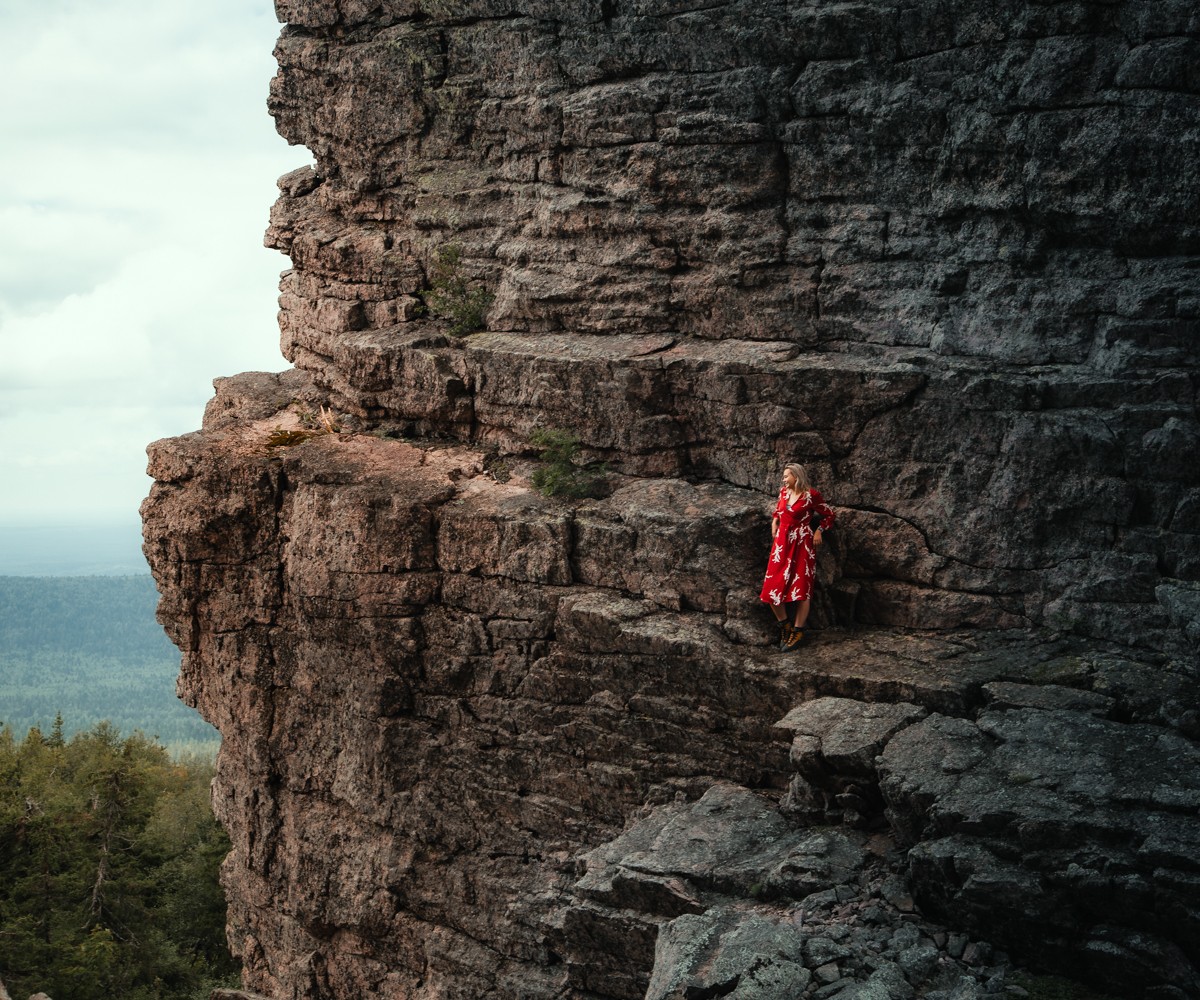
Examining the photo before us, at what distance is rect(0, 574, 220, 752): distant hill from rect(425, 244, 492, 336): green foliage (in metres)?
112

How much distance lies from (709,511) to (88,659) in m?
164

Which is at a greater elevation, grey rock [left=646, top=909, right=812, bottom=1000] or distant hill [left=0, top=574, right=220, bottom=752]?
grey rock [left=646, top=909, right=812, bottom=1000]

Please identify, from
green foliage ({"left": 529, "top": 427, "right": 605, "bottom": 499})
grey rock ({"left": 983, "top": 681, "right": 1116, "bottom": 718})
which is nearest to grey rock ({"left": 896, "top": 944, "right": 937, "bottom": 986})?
grey rock ({"left": 983, "top": 681, "right": 1116, "bottom": 718})

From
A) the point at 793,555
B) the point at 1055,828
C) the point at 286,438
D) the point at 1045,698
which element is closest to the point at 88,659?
the point at 286,438

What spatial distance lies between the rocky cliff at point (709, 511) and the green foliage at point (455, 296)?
0.42ft

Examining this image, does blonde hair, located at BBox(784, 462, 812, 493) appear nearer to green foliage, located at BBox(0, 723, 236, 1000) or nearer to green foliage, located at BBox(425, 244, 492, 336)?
green foliage, located at BBox(425, 244, 492, 336)

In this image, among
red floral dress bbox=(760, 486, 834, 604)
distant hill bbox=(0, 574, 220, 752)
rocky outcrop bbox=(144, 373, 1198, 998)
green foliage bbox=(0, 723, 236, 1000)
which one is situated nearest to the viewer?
rocky outcrop bbox=(144, 373, 1198, 998)

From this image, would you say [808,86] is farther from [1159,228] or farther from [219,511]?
[219,511]

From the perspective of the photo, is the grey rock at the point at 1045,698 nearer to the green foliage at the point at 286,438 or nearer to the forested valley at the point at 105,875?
the green foliage at the point at 286,438

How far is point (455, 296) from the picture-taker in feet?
70.1

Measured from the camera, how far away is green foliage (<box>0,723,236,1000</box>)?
2981 centimetres

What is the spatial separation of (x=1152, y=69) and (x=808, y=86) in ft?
15.7

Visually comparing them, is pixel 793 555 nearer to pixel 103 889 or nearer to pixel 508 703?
pixel 508 703

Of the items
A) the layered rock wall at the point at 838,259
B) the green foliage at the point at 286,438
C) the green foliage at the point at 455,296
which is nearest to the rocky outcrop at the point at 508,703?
the green foliage at the point at 286,438
